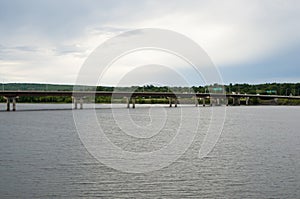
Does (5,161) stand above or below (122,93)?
below

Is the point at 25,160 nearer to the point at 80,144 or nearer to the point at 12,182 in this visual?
the point at 12,182

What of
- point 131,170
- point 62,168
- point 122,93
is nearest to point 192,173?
point 131,170

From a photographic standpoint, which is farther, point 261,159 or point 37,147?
point 37,147

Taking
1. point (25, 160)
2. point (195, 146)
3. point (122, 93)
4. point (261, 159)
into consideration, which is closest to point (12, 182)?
point (25, 160)

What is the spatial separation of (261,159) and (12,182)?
1898cm

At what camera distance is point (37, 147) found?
39.9 metres

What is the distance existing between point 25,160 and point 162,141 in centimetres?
1876

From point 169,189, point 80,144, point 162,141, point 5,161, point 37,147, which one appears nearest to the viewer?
point 169,189

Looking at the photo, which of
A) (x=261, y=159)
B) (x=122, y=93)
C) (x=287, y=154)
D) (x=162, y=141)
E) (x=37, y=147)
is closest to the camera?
(x=261, y=159)

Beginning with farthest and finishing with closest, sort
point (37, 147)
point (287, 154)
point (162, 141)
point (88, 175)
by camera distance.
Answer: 1. point (162, 141)
2. point (37, 147)
3. point (287, 154)
4. point (88, 175)

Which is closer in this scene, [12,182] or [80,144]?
[12,182]

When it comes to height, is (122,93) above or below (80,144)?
above

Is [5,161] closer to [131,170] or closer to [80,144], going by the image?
[131,170]

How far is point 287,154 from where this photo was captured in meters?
36.3
